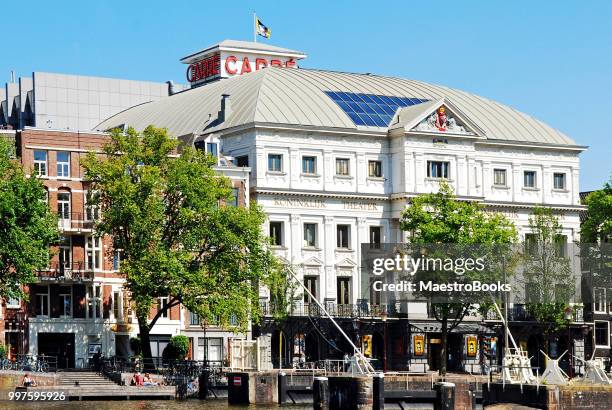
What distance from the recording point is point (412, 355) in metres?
136

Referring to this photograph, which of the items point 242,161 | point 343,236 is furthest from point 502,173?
point 242,161

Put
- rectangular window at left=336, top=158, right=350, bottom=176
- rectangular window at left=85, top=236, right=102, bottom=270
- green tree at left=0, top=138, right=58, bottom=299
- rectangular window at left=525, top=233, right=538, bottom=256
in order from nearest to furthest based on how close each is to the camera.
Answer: green tree at left=0, top=138, right=58, bottom=299 < rectangular window at left=85, top=236, right=102, bottom=270 < rectangular window at left=525, top=233, right=538, bottom=256 < rectangular window at left=336, top=158, right=350, bottom=176

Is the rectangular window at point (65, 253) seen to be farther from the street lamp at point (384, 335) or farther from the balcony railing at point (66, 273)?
Answer: the street lamp at point (384, 335)

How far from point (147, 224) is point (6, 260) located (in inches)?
401

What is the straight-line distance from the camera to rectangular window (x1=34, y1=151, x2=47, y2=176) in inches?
4877

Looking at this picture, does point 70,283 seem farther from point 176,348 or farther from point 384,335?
point 384,335

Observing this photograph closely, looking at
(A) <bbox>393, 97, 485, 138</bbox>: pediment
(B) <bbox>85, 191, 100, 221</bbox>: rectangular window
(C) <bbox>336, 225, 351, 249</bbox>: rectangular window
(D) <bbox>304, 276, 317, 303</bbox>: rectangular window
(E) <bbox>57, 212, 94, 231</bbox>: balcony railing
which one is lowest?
(D) <bbox>304, 276, 317, 303</bbox>: rectangular window

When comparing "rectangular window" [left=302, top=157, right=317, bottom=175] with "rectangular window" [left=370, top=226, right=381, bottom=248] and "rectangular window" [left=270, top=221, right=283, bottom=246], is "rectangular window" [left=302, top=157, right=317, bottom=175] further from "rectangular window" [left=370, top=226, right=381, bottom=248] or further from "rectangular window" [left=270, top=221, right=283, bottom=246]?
"rectangular window" [left=370, top=226, right=381, bottom=248]

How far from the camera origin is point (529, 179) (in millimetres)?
149250

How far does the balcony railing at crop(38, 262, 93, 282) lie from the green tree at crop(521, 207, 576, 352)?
3594 cm

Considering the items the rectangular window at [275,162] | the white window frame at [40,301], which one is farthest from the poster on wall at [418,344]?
the white window frame at [40,301]

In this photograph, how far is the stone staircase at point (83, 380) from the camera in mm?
111188

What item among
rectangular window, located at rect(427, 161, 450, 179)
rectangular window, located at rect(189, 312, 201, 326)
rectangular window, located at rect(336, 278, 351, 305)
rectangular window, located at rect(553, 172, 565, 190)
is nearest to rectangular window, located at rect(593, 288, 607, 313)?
rectangular window, located at rect(553, 172, 565, 190)

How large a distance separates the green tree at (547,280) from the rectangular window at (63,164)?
1486 inches
